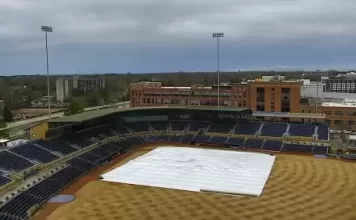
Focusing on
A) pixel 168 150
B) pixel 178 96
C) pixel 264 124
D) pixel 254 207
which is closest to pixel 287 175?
pixel 254 207

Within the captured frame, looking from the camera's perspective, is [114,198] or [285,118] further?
[285,118]

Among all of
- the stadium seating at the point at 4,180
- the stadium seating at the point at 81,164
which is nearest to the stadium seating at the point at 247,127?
the stadium seating at the point at 81,164

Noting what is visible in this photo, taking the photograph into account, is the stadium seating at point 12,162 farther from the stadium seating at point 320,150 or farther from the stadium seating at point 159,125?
the stadium seating at point 320,150

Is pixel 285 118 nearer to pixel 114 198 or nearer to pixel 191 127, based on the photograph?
pixel 191 127

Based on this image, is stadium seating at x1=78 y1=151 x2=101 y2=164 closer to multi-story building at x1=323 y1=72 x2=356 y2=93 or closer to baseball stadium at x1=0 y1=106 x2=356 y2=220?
baseball stadium at x1=0 y1=106 x2=356 y2=220

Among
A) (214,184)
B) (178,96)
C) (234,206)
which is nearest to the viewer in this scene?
(234,206)

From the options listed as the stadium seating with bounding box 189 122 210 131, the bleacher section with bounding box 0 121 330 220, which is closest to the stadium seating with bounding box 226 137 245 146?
the bleacher section with bounding box 0 121 330 220
